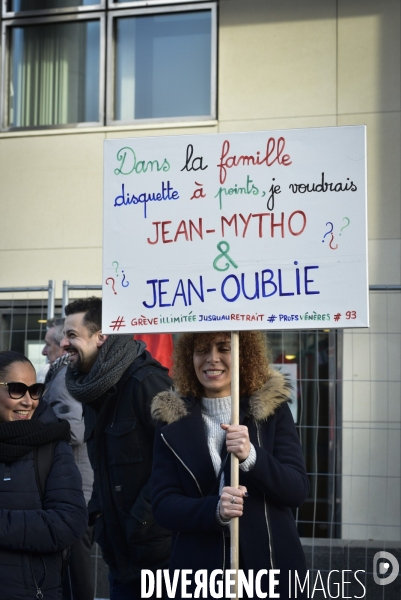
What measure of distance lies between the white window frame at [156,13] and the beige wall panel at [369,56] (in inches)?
48.4

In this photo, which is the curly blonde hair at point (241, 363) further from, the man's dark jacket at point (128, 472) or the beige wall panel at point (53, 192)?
the beige wall panel at point (53, 192)

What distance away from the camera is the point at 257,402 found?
397cm

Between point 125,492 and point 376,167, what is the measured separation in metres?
4.72

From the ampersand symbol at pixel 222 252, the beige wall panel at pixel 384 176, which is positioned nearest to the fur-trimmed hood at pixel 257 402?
the ampersand symbol at pixel 222 252

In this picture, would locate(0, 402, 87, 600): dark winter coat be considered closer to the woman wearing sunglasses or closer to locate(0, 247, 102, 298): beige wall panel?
the woman wearing sunglasses

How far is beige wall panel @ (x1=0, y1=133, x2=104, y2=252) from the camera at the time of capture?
30.2 feet

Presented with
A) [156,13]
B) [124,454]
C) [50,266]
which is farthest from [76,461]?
[156,13]

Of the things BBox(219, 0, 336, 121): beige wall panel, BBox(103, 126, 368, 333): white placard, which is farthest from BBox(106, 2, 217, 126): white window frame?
BBox(103, 126, 368, 333): white placard

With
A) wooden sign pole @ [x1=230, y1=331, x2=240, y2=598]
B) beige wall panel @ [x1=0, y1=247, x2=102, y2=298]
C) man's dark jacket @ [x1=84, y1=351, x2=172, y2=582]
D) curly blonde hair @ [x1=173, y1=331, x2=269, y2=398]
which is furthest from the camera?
beige wall panel @ [x1=0, y1=247, x2=102, y2=298]

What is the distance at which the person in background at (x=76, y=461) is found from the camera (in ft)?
20.5

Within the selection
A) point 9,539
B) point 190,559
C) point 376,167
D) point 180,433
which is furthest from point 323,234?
point 376,167

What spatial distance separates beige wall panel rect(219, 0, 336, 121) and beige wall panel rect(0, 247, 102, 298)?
73.4 inches

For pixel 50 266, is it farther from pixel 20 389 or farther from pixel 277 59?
pixel 20 389

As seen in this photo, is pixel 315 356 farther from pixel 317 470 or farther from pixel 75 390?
pixel 75 390
